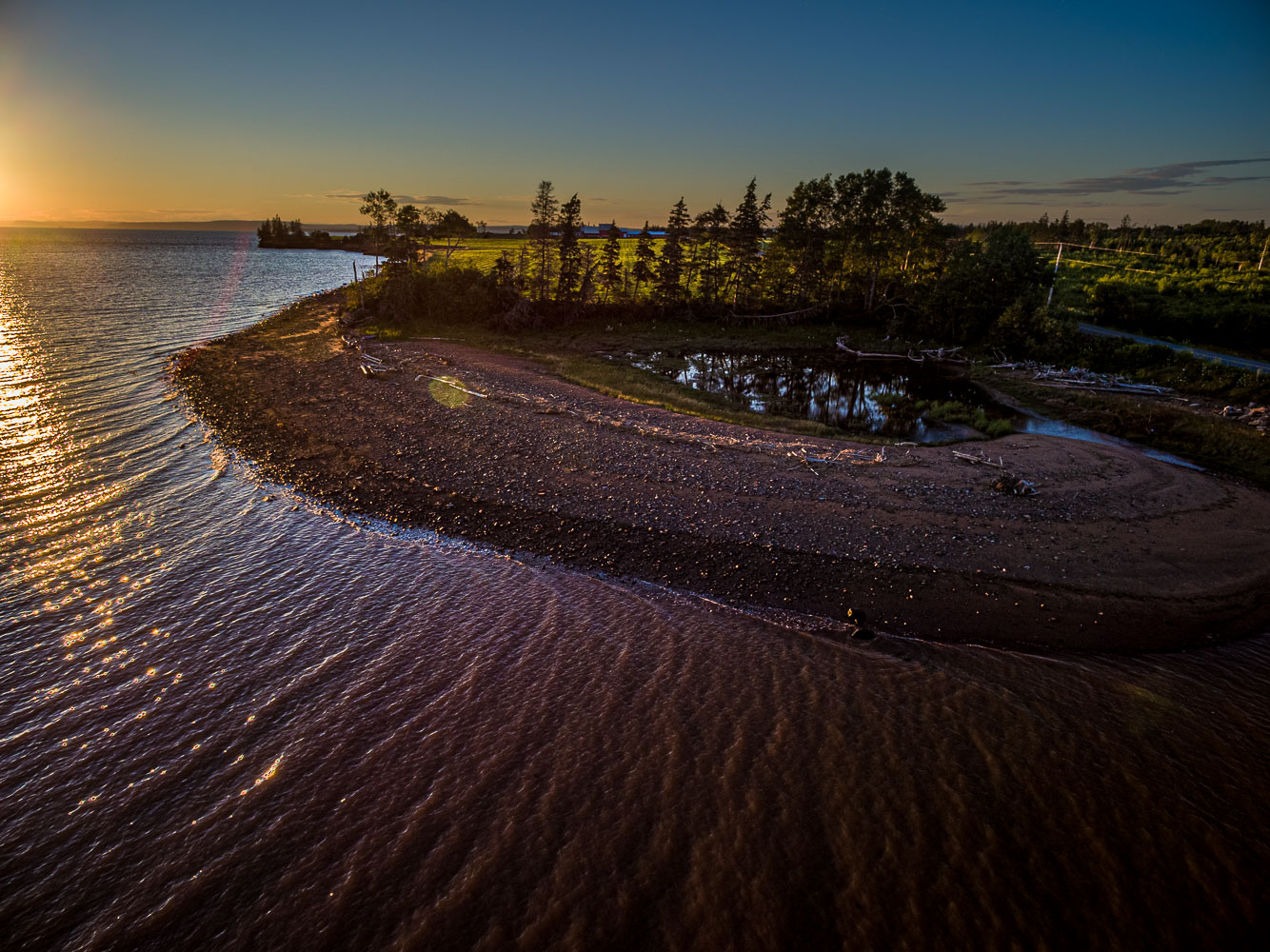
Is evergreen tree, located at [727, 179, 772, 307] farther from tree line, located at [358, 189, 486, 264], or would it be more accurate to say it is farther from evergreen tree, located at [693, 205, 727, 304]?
tree line, located at [358, 189, 486, 264]

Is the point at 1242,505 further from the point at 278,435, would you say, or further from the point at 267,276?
the point at 267,276

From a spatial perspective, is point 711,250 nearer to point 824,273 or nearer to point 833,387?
point 824,273

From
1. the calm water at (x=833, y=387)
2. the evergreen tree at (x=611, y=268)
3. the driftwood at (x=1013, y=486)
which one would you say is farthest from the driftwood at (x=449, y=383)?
the evergreen tree at (x=611, y=268)

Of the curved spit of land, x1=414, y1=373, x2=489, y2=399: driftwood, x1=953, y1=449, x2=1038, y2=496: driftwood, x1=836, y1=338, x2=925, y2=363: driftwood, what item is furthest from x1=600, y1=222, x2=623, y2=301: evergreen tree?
x1=953, y1=449, x2=1038, y2=496: driftwood

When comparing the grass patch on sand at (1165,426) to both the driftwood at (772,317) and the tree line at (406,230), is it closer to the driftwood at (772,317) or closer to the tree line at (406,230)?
the driftwood at (772,317)

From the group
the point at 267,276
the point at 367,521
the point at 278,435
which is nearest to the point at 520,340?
the point at 278,435

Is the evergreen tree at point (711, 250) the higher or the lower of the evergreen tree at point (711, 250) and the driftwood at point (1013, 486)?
the higher

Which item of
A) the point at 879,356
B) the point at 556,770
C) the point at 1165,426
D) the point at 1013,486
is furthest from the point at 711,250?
the point at 556,770
